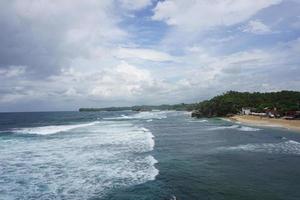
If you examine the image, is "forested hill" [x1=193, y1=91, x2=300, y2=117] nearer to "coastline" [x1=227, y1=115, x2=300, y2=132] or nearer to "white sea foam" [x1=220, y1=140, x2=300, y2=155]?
"coastline" [x1=227, y1=115, x2=300, y2=132]

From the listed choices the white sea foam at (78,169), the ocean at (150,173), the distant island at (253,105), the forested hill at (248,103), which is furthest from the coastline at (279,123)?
the white sea foam at (78,169)

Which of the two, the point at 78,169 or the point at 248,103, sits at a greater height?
the point at 248,103

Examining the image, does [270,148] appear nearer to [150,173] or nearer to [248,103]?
[150,173]

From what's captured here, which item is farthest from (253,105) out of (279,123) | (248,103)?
(279,123)

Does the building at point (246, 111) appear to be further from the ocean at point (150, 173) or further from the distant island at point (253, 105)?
the ocean at point (150, 173)

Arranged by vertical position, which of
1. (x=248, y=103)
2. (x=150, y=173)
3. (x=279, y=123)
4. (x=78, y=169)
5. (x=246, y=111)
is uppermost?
(x=248, y=103)

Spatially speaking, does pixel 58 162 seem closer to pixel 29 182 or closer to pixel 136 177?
pixel 29 182

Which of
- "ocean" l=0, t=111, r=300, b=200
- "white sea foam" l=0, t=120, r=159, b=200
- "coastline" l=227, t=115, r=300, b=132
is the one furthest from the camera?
"coastline" l=227, t=115, r=300, b=132

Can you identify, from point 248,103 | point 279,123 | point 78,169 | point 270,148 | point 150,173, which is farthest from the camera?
point 248,103

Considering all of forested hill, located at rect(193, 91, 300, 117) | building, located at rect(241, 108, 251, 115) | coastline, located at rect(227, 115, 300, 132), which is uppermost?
forested hill, located at rect(193, 91, 300, 117)

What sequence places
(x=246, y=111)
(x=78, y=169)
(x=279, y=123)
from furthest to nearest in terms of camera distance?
(x=246, y=111) → (x=279, y=123) → (x=78, y=169)

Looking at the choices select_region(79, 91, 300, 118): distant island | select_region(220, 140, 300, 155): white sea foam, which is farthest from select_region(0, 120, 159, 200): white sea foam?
select_region(79, 91, 300, 118): distant island

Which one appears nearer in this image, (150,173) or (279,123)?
→ (150,173)
